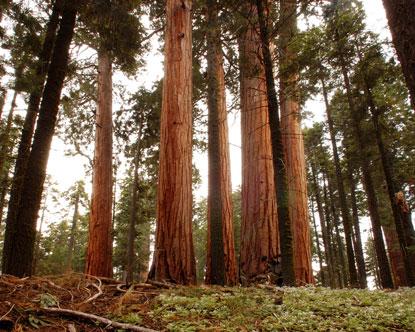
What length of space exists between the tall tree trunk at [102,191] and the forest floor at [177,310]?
219 inches

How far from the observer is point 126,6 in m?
6.86

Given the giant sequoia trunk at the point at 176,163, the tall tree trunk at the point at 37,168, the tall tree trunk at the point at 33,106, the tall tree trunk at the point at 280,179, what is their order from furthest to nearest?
the tall tree trunk at the point at 33,106, the giant sequoia trunk at the point at 176,163, the tall tree trunk at the point at 280,179, the tall tree trunk at the point at 37,168

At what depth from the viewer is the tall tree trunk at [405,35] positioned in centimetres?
297

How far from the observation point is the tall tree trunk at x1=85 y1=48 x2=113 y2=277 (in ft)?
31.4

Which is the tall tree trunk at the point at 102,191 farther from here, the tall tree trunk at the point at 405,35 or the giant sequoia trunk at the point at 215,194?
the tall tree trunk at the point at 405,35

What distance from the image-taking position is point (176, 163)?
6027mm

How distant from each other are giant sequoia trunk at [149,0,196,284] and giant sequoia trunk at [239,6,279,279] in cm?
130

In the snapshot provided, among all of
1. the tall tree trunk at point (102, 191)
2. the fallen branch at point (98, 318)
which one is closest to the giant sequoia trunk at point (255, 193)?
the tall tree trunk at point (102, 191)

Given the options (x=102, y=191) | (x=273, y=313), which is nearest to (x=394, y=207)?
(x=102, y=191)

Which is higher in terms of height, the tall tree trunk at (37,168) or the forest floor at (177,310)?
the tall tree trunk at (37,168)

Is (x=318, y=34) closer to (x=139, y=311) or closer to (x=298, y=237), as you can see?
(x=298, y=237)

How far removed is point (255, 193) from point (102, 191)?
4741mm

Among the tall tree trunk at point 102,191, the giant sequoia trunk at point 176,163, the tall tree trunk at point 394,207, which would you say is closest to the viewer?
the giant sequoia trunk at point 176,163

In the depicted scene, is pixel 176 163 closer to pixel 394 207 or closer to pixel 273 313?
pixel 273 313
